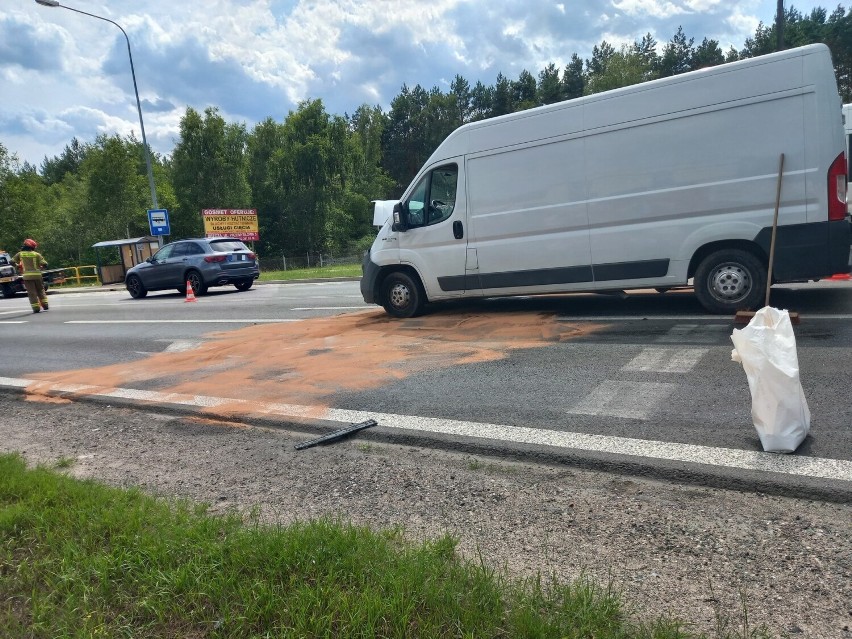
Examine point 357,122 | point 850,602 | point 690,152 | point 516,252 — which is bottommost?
point 850,602

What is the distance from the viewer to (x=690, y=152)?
23.2 ft

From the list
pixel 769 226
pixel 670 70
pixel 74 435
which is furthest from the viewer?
pixel 670 70

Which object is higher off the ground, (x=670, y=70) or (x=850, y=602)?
(x=670, y=70)

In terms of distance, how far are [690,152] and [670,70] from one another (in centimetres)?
6487

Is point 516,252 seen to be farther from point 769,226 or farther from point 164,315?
point 164,315

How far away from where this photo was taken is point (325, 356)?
718cm

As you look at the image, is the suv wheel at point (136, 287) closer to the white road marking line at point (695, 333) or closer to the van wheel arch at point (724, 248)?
the van wheel arch at point (724, 248)

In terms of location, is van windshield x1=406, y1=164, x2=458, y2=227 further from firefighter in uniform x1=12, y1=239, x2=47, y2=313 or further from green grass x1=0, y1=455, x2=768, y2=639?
firefighter in uniform x1=12, y1=239, x2=47, y2=313

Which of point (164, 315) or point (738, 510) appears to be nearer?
point (738, 510)

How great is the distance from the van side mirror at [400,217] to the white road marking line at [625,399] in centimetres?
483

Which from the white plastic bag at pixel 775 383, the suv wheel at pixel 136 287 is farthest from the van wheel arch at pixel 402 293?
the suv wheel at pixel 136 287

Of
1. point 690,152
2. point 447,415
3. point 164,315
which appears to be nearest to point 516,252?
point 690,152

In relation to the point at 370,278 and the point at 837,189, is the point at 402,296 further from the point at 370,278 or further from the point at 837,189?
the point at 837,189

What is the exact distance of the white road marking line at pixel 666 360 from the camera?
5.37 metres
